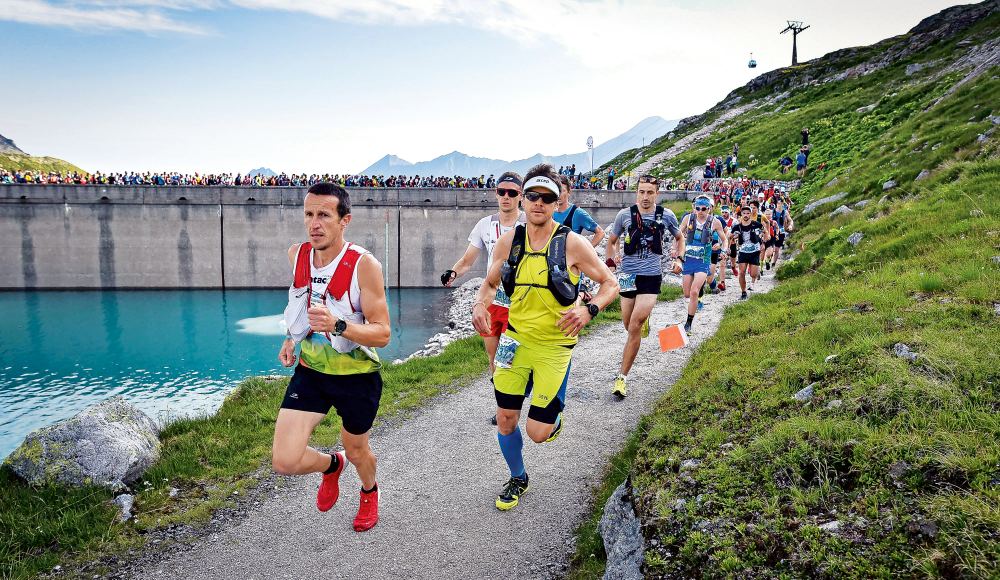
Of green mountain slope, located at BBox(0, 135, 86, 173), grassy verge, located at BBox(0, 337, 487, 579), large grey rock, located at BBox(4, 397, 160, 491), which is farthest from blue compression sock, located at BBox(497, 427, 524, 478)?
green mountain slope, located at BBox(0, 135, 86, 173)

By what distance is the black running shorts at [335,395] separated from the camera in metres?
4.47

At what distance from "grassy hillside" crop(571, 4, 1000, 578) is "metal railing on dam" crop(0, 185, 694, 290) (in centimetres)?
2893

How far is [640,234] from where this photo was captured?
816 cm

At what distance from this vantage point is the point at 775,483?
150 inches

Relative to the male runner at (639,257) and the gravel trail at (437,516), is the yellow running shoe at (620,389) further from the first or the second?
the gravel trail at (437,516)

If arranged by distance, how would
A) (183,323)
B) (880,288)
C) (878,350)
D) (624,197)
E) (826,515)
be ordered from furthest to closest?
(624,197) < (183,323) < (880,288) < (878,350) < (826,515)

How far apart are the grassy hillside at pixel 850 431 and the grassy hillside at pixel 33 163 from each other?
139687mm

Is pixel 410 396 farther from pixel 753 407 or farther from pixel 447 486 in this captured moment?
pixel 753 407

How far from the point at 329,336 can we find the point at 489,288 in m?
1.68

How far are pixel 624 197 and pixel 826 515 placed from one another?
36278 millimetres

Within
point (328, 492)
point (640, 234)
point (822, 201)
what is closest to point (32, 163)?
point (822, 201)

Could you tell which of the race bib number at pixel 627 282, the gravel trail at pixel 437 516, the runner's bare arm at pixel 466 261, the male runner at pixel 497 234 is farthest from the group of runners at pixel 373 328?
the race bib number at pixel 627 282

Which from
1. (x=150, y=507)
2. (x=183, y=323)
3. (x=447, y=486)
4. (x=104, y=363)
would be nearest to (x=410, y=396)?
(x=447, y=486)

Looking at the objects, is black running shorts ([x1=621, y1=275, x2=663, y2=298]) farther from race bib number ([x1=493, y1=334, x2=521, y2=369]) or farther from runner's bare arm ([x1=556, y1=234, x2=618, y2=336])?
race bib number ([x1=493, y1=334, x2=521, y2=369])
